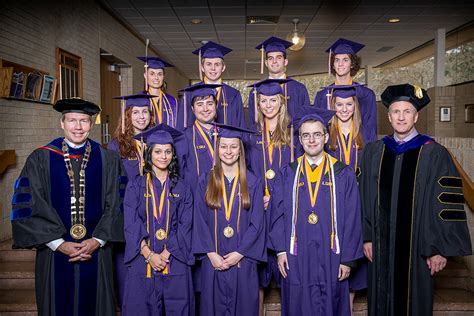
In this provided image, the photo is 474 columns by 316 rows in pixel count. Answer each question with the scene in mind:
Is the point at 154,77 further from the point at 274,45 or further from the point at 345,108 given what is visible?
the point at 345,108

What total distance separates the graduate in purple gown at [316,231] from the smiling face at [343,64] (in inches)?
48.6

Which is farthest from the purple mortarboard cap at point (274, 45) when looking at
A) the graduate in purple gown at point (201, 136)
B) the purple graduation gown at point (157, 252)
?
the purple graduation gown at point (157, 252)

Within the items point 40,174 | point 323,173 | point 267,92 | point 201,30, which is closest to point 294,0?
point 201,30

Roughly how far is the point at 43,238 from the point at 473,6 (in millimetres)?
8203

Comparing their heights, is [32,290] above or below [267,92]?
below

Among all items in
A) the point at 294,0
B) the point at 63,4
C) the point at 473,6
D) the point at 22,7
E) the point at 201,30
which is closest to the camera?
the point at 22,7

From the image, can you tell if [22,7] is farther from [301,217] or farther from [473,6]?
[473,6]

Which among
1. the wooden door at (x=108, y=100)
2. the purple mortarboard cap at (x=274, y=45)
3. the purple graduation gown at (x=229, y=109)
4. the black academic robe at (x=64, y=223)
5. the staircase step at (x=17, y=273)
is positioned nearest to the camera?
the black academic robe at (x=64, y=223)

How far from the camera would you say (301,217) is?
2.78 meters

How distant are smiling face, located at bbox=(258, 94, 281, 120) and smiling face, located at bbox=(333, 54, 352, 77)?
826 mm

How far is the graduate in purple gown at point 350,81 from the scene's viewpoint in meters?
3.73

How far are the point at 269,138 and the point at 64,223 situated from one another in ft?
5.71

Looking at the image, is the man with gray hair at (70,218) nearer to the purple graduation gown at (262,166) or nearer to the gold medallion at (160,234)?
the gold medallion at (160,234)

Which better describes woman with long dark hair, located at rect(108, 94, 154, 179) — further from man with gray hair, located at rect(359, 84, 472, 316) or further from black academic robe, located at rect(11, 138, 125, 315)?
man with gray hair, located at rect(359, 84, 472, 316)
